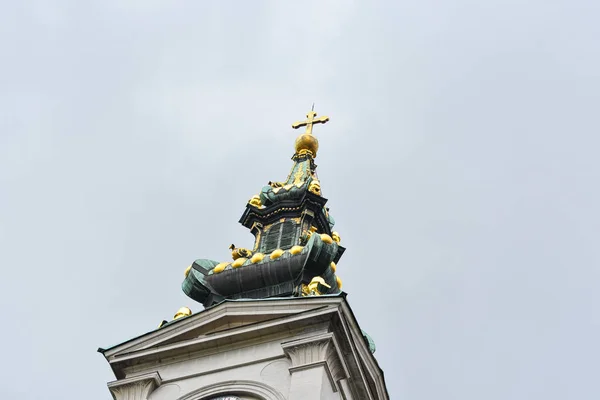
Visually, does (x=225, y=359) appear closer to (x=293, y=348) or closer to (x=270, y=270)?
(x=293, y=348)

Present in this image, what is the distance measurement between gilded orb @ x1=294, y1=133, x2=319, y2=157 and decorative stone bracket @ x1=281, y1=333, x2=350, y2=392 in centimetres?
1442

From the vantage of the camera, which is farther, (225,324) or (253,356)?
(225,324)

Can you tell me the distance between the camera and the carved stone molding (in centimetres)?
3266

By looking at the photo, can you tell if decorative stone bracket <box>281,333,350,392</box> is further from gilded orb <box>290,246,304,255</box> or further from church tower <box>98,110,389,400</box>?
gilded orb <box>290,246,304,255</box>

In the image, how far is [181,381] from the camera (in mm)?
32719

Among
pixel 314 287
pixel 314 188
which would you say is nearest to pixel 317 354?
pixel 314 287

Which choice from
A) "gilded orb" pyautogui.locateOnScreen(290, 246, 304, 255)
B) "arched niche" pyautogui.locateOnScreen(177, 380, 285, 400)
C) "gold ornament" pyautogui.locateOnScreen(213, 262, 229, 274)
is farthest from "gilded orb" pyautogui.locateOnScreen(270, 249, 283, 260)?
"arched niche" pyautogui.locateOnScreen(177, 380, 285, 400)

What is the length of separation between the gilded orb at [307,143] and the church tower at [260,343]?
353 inches

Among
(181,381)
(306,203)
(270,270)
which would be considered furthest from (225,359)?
(306,203)

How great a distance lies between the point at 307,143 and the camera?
150 ft

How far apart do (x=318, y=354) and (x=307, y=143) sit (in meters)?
15.1

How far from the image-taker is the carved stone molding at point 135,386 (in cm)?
3266

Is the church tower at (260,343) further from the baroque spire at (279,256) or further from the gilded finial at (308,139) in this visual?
the gilded finial at (308,139)

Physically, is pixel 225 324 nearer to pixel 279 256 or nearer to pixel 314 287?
pixel 314 287
